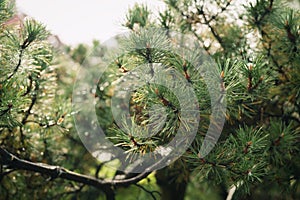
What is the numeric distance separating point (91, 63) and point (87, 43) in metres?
0.28

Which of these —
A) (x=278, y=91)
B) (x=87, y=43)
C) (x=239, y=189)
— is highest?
(x=87, y=43)

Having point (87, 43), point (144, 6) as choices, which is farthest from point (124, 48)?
point (87, 43)

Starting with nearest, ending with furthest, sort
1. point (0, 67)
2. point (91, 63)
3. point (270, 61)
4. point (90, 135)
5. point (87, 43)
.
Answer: point (0, 67) < point (270, 61) < point (90, 135) < point (91, 63) < point (87, 43)

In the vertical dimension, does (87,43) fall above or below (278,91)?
above

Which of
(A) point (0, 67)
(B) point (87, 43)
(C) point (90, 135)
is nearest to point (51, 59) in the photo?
(A) point (0, 67)

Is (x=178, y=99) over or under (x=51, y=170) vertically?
over

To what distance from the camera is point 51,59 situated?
81 cm

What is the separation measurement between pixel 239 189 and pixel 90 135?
43 cm

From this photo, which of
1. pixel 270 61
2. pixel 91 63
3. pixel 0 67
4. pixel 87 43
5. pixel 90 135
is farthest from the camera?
pixel 87 43

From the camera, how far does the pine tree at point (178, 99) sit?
2.08 feet

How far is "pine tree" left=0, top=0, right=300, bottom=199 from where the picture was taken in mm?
633

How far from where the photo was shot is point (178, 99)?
621mm

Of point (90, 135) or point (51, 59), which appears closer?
point (51, 59)

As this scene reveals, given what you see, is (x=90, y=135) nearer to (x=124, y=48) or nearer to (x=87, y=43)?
(x=124, y=48)
